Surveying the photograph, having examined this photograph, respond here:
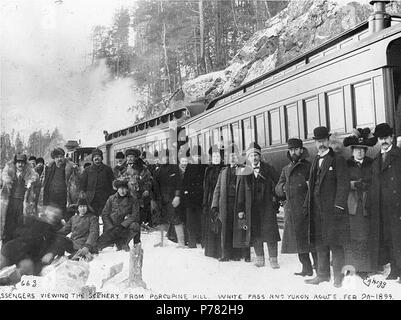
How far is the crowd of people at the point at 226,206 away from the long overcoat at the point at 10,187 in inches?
0.5

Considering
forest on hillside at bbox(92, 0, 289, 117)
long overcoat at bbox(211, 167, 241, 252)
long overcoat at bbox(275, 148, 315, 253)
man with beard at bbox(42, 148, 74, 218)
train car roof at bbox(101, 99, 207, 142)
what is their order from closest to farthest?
long overcoat at bbox(275, 148, 315, 253) < long overcoat at bbox(211, 167, 241, 252) < man with beard at bbox(42, 148, 74, 218) < forest on hillside at bbox(92, 0, 289, 117) < train car roof at bbox(101, 99, 207, 142)

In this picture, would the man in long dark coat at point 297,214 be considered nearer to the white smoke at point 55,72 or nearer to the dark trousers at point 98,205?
A: the dark trousers at point 98,205

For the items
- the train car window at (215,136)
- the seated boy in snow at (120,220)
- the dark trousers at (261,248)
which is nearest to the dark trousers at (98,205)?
the seated boy in snow at (120,220)

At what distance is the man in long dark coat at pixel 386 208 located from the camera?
359 centimetres

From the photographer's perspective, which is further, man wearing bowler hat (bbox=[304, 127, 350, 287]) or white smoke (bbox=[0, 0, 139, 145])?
white smoke (bbox=[0, 0, 139, 145])

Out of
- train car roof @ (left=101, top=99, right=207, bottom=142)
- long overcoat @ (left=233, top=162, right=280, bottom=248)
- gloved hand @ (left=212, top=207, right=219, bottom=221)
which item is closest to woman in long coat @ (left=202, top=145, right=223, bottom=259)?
gloved hand @ (left=212, top=207, right=219, bottom=221)

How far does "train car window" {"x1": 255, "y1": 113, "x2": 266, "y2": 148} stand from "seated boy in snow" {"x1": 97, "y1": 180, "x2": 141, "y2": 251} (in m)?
1.76

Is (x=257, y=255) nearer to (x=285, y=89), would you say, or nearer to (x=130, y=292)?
(x=130, y=292)

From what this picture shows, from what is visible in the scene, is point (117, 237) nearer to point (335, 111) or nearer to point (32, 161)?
point (32, 161)

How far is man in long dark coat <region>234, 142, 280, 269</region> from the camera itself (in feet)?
13.4

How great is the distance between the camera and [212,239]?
4523 millimetres

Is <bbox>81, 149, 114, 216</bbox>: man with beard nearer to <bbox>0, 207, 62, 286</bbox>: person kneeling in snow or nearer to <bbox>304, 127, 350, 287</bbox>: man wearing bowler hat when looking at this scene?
<bbox>0, 207, 62, 286</bbox>: person kneeling in snow

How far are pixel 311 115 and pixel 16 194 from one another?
→ 381cm

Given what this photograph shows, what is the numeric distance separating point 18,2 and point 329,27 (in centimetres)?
424
